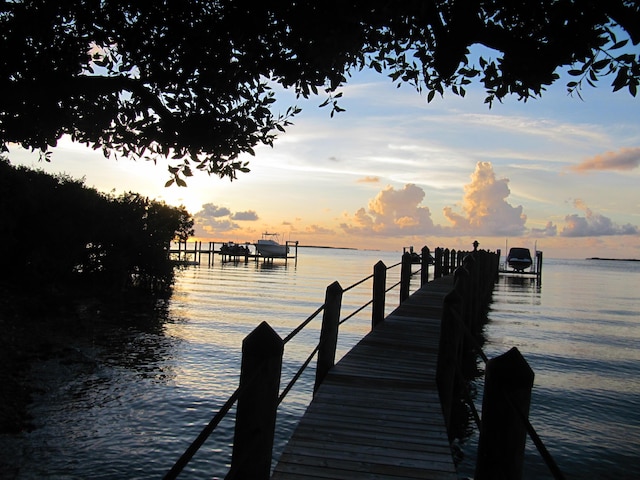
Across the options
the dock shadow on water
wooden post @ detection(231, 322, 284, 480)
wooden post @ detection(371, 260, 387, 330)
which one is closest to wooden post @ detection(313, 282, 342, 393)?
the dock shadow on water

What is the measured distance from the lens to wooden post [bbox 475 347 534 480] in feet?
11.0

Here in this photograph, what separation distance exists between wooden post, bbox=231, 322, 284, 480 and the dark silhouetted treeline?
21.3 metres

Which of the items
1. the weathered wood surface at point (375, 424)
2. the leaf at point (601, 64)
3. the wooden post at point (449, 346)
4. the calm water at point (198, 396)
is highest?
the leaf at point (601, 64)

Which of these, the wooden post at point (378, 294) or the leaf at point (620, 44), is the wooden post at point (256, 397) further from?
the wooden post at point (378, 294)

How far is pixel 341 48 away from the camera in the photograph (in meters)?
6.21

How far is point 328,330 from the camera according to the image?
26.5ft

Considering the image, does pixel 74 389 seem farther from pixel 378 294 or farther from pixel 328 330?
pixel 378 294

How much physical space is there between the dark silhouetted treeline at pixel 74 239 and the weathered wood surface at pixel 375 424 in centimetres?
1868

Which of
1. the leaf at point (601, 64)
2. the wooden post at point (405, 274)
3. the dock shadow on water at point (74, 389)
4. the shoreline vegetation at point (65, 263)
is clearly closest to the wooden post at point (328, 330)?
the dock shadow on water at point (74, 389)

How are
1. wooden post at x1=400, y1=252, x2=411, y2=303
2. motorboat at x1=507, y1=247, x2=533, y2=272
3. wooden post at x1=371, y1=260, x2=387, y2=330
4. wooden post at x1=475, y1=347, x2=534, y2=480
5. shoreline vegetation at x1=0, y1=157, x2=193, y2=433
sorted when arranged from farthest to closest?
motorboat at x1=507, y1=247, x2=533, y2=272 → wooden post at x1=400, y1=252, x2=411, y2=303 → shoreline vegetation at x1=0, y1=157, x2=193, y2=433 → wooden post at x1=371, y1=260, x2=387, y2=330 → wooden post at x1=475, y1=347, x2=534, y2=480

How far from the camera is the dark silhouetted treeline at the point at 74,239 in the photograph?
901 inches

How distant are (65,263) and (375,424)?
22.6 m

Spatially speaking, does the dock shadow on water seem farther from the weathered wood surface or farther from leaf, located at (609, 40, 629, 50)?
leaf, located at (609, 40, 629, 50)

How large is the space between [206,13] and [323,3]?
2.12 m
